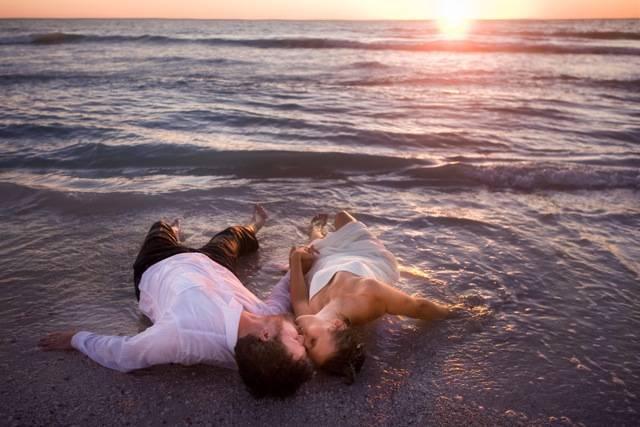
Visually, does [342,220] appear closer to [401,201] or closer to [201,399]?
[401,201]

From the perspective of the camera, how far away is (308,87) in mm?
17125

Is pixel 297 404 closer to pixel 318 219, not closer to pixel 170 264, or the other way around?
pixel 170 264

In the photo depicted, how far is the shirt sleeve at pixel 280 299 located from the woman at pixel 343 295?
80 mm

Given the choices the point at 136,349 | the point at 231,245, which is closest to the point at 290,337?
the point at 136,349

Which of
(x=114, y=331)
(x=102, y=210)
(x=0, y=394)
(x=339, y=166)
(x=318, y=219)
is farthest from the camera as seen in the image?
(x=339, y=166)

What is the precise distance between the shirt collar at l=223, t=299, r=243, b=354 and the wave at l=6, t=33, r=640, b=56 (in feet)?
104

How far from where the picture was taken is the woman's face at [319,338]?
341 cm

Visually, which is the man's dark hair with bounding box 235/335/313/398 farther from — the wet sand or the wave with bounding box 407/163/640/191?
the wave with bounding box 407/163/640/191

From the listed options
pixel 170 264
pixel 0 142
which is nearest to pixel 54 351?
pixel 170 264

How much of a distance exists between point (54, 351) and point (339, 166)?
19.2ft

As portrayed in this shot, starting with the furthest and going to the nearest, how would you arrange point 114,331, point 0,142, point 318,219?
point 0,142 < point 318,219 < point 114,331

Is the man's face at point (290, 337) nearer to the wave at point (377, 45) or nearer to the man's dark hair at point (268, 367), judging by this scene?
the man's dark hair at point (268, 367)

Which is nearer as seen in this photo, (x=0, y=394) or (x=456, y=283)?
(x=0, y=394)

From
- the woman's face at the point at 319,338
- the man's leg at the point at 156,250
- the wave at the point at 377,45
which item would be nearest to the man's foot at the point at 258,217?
the man's leg at the point at 156,250
